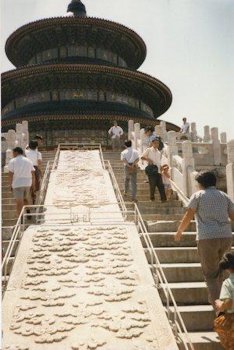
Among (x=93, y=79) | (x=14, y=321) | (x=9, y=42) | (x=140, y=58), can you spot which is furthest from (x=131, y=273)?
(x=140, y=58)

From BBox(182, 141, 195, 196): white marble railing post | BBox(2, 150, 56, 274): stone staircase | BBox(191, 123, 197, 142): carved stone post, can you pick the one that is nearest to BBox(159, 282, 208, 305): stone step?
BBox(2, 150, 56, 274): stone staircase

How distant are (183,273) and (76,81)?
21.8 m

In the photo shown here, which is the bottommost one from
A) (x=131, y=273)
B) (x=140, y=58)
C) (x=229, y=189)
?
(x=131, y=273)

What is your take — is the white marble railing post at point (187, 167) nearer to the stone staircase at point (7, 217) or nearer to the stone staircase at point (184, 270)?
the stone staircase at point (184, 270)

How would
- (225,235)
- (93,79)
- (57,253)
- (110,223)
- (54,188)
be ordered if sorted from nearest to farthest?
(225,235) < (57,253) < (110,223) < (54,188) < (93,79)

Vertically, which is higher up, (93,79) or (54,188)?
(93,79)

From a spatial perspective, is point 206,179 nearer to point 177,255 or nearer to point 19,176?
point 177,255

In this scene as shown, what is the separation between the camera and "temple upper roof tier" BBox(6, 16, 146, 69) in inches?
1127

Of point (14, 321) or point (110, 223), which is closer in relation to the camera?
point (14, 321)

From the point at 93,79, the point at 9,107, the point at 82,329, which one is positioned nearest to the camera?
the point at 82,329

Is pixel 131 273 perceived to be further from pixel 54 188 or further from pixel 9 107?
pixel 9 107

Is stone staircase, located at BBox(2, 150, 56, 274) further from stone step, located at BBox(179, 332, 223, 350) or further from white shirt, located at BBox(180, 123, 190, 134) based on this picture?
white shirt, located at BBox(180, 123, 190, 134)

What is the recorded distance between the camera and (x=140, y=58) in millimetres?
33781

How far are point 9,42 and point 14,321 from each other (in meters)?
27.9
